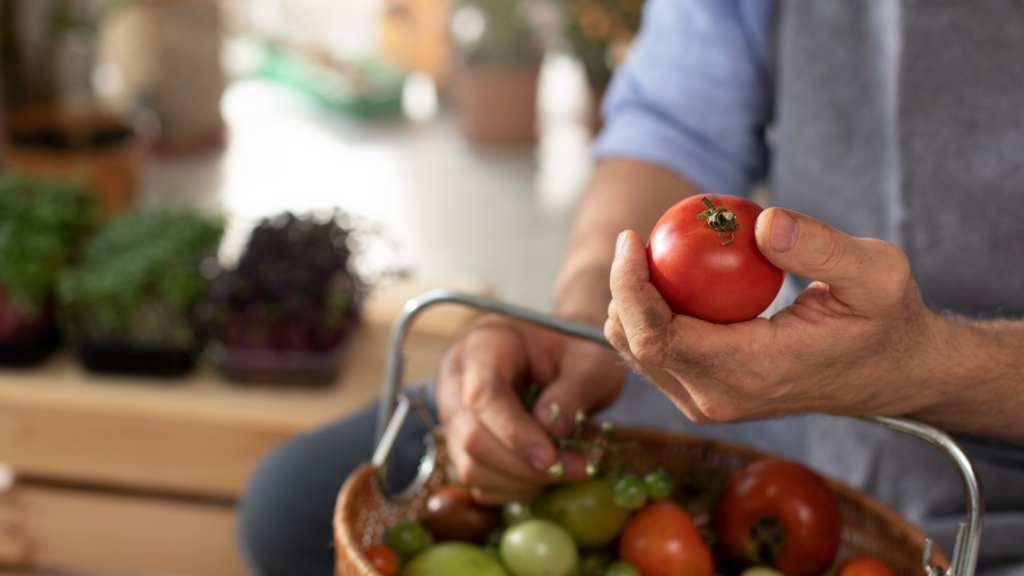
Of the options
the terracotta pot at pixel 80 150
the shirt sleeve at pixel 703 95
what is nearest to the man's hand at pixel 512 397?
the shirt sleeve at pixel 703 95

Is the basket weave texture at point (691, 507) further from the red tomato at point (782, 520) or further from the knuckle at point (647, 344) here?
the knuckle at point (647, 344)

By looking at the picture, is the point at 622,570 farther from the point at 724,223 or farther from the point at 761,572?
the point at 724,223

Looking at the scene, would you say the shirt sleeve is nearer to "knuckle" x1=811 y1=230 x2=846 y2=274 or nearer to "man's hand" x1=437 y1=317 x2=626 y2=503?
"man's hand" x1=437 y1=317 x2=626 y2=503

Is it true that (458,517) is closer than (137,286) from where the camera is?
Yes

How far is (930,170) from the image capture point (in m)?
0.85

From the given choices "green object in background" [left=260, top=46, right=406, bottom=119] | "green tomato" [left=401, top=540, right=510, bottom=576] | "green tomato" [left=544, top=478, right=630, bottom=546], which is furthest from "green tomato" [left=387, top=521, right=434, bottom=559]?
"green object in background" [left=260, top=46, right=406, bottom=119]

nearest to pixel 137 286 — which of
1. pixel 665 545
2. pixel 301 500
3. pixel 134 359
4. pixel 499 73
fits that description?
pixel 134 359

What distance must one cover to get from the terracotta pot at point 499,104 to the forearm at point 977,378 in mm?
3300

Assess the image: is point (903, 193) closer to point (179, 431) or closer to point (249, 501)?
point (249, 501)

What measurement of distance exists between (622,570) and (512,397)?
0.17 m

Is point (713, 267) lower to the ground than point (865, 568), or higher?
higher

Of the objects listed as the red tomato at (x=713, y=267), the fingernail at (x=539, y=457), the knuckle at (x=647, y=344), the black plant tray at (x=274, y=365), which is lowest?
the black plant tray at (x=274, y=365)

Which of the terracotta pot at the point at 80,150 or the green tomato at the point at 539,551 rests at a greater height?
the terracotta pot at the point at 80,150

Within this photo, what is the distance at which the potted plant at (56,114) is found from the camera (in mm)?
2609
